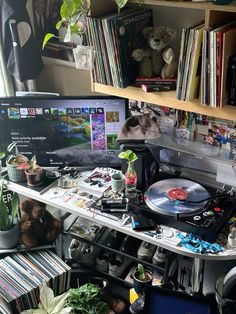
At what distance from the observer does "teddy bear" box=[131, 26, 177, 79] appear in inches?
66.4

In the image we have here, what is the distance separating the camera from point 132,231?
5.60ft

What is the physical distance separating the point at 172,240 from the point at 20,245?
822mm

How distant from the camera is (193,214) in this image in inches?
66.2

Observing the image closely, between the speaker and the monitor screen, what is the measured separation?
0.68ft

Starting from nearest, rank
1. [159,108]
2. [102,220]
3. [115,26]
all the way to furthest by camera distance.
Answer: [115,26] < [102,220] < [159,108]

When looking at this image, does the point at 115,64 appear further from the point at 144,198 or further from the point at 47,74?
the point at 47,74

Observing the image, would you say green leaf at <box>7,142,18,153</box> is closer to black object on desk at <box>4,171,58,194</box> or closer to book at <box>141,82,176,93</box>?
black object on desk at <box>4,171,58,194</box>

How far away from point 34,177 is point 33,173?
0.06 ft

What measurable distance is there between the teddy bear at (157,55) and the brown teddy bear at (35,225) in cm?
84

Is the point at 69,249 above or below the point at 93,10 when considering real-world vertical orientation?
below

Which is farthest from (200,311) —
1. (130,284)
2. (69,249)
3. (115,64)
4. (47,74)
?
(47,74)

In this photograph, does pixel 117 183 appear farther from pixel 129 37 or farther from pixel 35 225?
pixel 129 37

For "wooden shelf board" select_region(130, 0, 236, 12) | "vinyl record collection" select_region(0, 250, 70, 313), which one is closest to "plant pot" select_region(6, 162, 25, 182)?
"vinyl record collection" select_region(0, 250, 70, 313)

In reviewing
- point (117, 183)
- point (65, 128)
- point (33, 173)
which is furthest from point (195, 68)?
point (33, 173)
